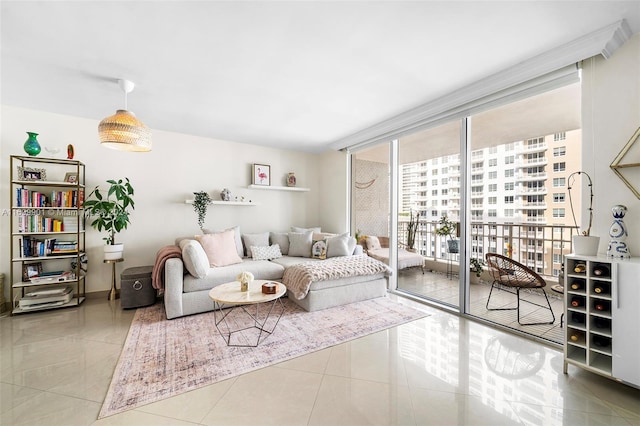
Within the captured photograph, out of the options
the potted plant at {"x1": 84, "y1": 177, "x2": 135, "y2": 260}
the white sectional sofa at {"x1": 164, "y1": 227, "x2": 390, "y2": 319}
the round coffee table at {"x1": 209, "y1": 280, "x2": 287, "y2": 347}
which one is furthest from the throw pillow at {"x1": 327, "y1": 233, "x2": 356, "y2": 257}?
the potted plant at {"x1": 84, "y1": 177, "x2": 135, "y2": 260}

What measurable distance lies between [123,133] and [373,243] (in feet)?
12.4

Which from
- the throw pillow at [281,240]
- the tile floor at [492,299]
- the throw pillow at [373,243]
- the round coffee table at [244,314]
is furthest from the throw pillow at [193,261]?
the tile floor at [492,299]

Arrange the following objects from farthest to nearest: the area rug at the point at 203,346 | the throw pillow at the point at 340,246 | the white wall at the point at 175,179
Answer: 1. the throw pillow at the point at 340,246
2. the white wall at the point at 175,179
3. the area rug at the point at 203,346

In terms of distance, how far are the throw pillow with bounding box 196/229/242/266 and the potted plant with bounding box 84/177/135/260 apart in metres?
1.00

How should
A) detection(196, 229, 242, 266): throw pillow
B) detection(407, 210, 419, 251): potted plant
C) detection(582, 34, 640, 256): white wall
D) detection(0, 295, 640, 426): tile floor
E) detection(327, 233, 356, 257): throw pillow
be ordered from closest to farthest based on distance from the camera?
detection(0, 295, 640, 426): tile floor < detection(582, 34, 640, 256): white wall < detection(196, 229, 242, 266): throw pillow < detection(327, 233, 356, 257): throw pillow < detection(407, 210, 419, 251): potted plant

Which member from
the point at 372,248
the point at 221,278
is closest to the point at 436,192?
the point at 372,248

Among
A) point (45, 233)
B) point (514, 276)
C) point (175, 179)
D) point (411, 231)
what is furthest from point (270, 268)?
point (514, 276)

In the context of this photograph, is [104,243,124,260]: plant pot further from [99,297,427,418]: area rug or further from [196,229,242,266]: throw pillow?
[196,229,242,266]: throw pillow

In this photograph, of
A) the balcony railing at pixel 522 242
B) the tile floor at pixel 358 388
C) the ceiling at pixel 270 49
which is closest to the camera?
the tile floor at pixel 358 388

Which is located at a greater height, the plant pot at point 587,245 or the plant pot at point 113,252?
the plant pot at point 587,245

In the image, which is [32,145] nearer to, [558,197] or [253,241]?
[253,241]

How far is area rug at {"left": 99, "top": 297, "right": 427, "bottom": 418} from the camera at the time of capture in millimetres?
1892

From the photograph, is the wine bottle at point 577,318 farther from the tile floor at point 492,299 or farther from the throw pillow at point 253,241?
the throw pillow at point 253,241

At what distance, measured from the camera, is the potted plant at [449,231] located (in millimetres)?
4133
